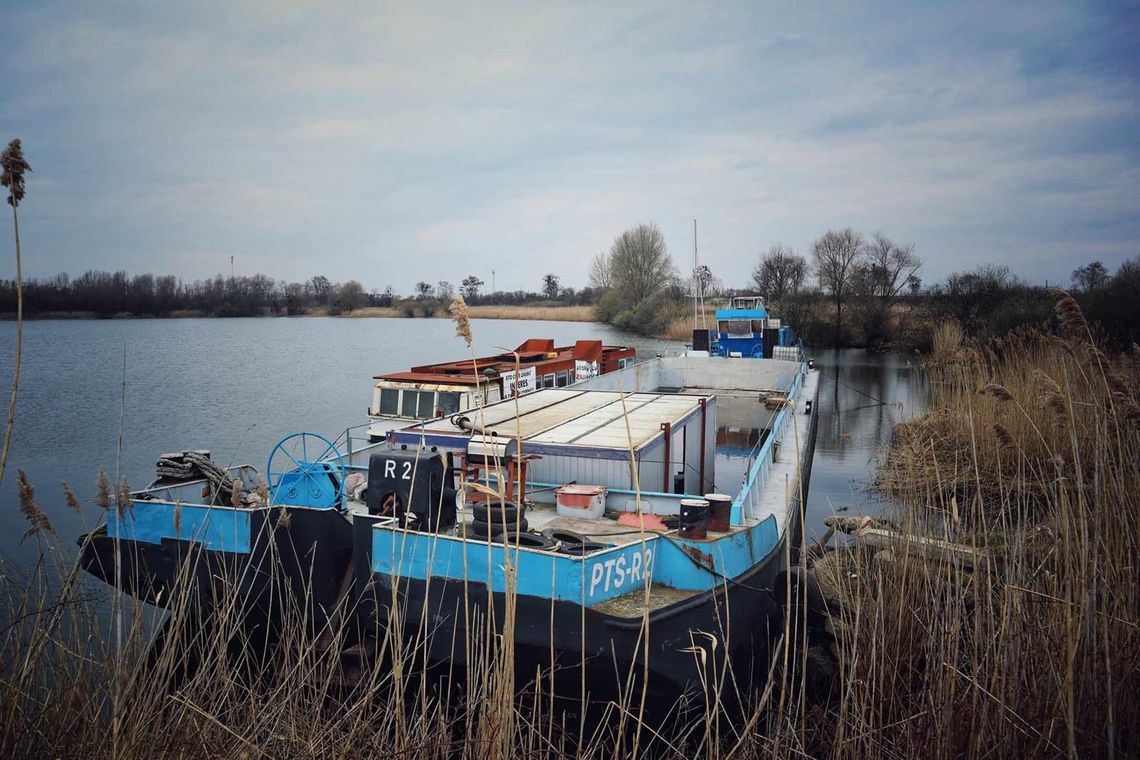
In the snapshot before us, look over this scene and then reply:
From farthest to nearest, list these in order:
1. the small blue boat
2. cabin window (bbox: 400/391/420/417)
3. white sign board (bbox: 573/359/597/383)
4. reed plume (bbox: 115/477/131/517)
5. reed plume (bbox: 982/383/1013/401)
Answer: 1. white sign board (bbox: 573/359/597/383)
2. cabin window (bbox: 400/391/420/417)
3. the small blue boat
4. reed plume (bbox: 982/383/1013/401)
5. reed plume (bbox: 115/477/131/517)

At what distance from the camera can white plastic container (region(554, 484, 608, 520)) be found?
8141 mm

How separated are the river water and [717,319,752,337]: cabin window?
4207 mm

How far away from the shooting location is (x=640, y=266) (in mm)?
69688

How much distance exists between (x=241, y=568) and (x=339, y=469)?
7.07 feet

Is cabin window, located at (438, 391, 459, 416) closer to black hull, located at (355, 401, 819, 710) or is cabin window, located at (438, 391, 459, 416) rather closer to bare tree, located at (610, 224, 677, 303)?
black hull, located at (355, 401, 819, 710)

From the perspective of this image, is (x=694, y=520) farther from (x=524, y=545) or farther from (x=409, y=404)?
(x=409, y=404)

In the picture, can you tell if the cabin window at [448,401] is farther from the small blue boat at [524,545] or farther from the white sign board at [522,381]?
the small blue boat at [524,545]

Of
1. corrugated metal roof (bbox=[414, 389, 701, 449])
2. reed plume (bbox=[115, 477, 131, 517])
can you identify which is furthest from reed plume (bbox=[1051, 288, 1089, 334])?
corrugated metal roof (bbox=[414, 389, 701, 449])

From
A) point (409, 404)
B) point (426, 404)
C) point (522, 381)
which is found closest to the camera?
point (426, 404)

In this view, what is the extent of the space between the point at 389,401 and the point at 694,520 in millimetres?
8514

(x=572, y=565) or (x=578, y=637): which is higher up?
(x=572, y=565)

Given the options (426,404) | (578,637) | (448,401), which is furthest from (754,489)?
(426,404)

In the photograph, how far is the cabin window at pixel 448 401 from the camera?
1302 centimetres

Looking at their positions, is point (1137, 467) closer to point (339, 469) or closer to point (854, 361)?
point (339, 469)
